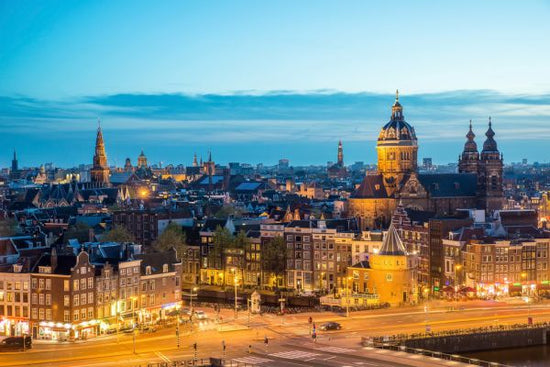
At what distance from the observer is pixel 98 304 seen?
96.1 meters

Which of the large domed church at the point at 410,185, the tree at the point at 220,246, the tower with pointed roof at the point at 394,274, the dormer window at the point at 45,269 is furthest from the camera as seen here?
the large domed church at the point at 410,185

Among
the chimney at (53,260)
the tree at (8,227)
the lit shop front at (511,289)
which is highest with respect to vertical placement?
→ the tree at (8,227)

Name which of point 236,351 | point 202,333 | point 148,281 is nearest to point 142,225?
point 148,281

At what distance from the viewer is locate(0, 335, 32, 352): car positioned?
8438 centimetres

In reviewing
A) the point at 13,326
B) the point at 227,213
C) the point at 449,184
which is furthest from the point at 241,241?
the point at 13,326

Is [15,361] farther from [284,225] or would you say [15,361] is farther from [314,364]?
[284,225]

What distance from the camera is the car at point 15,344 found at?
8438 cm

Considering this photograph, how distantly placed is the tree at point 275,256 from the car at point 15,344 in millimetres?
49113

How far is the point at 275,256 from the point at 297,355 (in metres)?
49.3

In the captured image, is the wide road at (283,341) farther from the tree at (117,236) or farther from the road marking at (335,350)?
the tree at (117,236)

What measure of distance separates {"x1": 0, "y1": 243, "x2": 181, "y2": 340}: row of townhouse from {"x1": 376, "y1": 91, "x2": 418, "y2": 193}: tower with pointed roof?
65216mm

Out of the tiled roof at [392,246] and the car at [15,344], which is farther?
the tiled roof at [392,246]

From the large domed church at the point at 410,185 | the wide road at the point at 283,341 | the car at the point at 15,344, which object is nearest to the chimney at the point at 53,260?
the wide road at the point at 283,341

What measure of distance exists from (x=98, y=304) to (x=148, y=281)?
899cm
